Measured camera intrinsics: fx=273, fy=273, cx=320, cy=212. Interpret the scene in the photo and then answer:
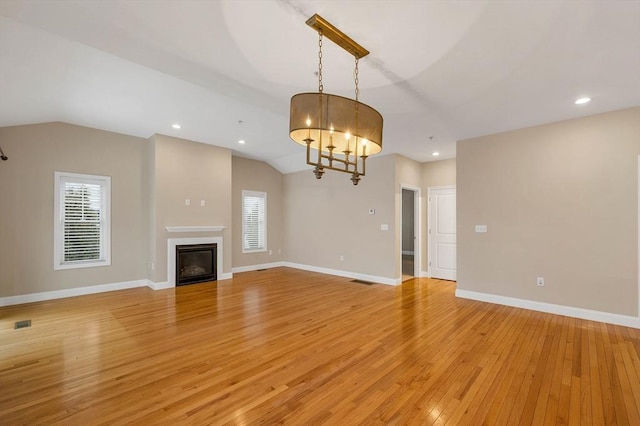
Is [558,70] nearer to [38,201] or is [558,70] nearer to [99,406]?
[99,406]

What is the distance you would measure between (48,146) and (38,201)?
984 millimetres

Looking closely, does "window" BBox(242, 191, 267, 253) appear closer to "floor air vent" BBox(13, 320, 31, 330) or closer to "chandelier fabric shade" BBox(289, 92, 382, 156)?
"floor air vent" BBox(13, 320, 31, 330)

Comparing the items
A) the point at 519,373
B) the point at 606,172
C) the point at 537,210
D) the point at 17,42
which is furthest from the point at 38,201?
the point at 606,172

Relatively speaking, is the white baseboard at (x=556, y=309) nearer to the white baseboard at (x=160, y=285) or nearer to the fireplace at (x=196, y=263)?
the fireplace at (x=196, y=263)

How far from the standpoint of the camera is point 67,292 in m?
4.93

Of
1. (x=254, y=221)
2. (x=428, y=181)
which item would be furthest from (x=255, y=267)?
(x=428, y=181)

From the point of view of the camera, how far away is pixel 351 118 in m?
2.13

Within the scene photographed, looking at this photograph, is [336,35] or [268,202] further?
[268,202]

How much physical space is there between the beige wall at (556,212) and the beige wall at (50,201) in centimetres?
657

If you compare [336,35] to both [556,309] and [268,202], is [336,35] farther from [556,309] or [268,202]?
[268,202]

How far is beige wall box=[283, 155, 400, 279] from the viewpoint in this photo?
20.0 feet

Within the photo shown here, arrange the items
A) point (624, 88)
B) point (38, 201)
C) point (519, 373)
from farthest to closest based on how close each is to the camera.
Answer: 1. point (38, 201)
2. point (624, 88)
3. point (519, 373)

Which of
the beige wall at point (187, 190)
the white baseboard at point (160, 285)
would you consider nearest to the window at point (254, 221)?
the beige wall at point (187, 190)

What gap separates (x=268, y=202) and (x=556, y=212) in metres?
6.52
